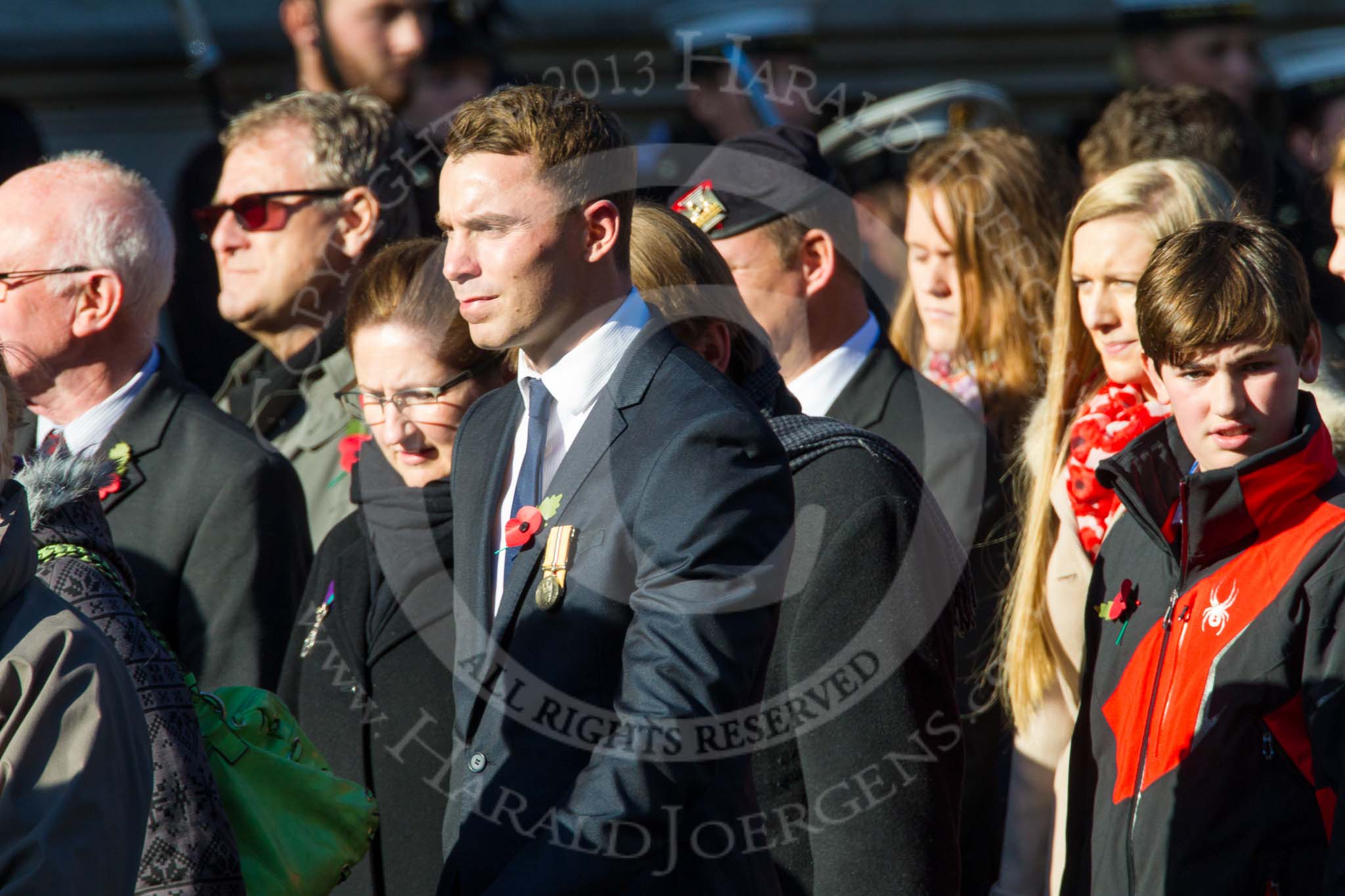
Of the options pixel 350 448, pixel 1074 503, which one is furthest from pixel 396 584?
pixel 1074 503

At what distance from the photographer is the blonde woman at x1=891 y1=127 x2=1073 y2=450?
4.81 meters

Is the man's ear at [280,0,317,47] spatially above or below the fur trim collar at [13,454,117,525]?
below

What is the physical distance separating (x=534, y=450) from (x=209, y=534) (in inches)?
59.1

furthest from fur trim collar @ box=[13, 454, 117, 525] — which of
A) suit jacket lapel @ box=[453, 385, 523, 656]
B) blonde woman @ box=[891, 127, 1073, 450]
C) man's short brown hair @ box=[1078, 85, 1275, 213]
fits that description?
man's short brown hair @ box=[1078, 85, 1275, 213]

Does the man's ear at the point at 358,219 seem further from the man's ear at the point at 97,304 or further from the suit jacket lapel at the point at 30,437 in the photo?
the suit jacket lapel at the point at 30,437

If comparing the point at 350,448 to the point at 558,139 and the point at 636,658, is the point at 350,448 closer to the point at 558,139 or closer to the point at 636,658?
the point at 558,139

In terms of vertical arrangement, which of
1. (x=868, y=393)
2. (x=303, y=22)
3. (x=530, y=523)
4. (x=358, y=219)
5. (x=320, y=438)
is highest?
(x=530, y=523)

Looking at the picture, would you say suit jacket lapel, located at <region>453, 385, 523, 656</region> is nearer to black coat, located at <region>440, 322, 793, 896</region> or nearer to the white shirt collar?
black coat, located at <region>440, 322, 793, 896</region>

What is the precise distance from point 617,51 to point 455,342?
6.83 metres

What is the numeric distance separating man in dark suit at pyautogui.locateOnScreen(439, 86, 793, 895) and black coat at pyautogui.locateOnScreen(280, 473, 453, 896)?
674mm

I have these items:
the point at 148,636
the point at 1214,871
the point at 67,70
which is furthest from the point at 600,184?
the point at 67,70

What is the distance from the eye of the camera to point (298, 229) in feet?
16.6

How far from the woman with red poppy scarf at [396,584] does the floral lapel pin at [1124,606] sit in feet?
4.39

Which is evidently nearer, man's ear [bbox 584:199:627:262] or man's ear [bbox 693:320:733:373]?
man's ear [bbox 584:199:627:262]
